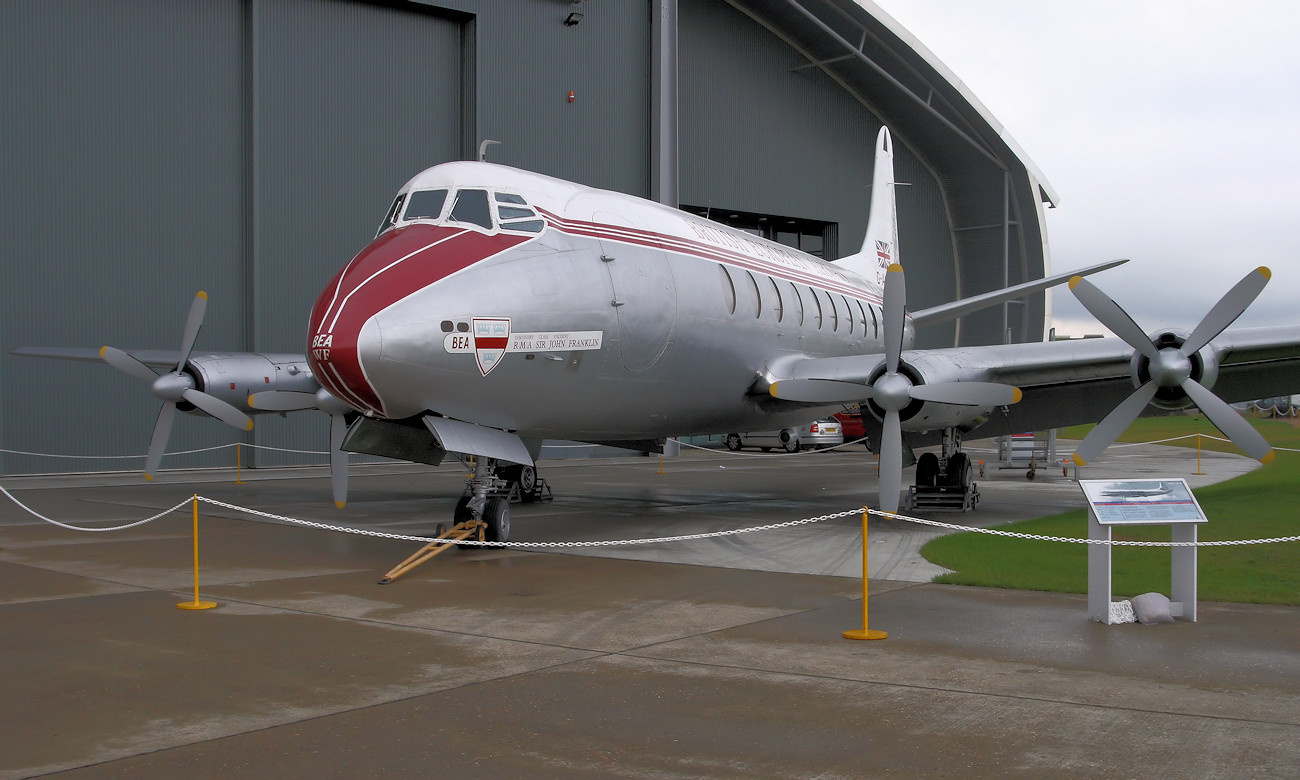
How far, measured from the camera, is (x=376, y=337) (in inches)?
407

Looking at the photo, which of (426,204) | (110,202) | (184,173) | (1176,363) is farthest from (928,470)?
(110,202)

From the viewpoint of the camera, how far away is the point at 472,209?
12.1 m

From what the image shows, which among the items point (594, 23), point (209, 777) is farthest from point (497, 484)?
point (594, 23)

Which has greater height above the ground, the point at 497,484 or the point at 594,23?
the point at 594,23

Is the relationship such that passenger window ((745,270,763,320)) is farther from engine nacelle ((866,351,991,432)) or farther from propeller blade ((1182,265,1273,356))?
propeller blade ((1182,265,1273,356))

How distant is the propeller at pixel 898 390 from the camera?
13.7 meters

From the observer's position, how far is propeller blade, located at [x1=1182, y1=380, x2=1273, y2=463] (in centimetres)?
1206

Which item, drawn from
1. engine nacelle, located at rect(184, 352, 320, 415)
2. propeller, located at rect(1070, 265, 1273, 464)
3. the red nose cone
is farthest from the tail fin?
the red nose cone

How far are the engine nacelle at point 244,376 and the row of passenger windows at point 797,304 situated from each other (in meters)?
7.56

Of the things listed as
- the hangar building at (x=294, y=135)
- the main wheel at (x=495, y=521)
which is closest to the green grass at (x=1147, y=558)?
the main wheel at (x=495, y=521)

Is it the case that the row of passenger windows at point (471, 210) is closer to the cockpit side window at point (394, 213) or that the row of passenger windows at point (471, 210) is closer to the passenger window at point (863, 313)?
the cockpit side window at point (394, 213)

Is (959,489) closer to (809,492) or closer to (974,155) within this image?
(809,492)

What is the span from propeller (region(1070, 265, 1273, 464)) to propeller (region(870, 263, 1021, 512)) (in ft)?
4.45

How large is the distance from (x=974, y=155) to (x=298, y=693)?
43.9 meters
